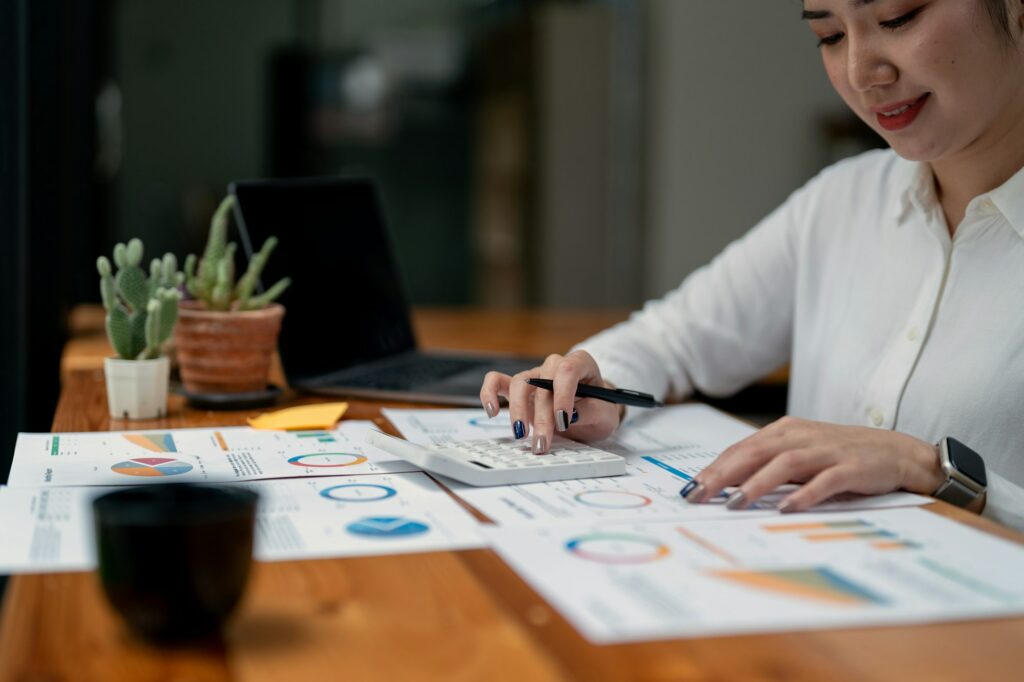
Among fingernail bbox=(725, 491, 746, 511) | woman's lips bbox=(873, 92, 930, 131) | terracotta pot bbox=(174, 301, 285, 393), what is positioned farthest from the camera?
terracotta pot bbox=(174, 301, 285, 393)

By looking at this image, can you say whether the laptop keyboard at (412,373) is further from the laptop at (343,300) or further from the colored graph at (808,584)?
the colored graph at (808,584)

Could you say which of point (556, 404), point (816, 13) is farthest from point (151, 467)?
point (816, 13)

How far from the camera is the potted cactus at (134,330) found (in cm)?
119

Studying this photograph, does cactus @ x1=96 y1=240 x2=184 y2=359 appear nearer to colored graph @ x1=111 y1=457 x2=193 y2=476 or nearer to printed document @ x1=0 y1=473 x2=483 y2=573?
colored graph @ x1=111 y1=457 x2=193 y2=476

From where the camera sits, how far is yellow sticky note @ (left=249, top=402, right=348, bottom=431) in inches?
44.9

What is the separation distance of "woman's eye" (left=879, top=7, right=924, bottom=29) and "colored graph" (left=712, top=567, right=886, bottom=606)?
637 mm

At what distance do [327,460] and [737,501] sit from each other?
36 cm

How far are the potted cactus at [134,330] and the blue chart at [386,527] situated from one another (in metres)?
0.51

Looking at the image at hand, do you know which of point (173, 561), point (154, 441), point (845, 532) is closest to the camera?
point (173, 561)

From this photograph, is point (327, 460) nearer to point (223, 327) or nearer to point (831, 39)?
point (223, 327)

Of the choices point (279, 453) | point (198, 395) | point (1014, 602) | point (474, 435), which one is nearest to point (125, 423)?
point (198, 395)

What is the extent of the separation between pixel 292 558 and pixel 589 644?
220 mm

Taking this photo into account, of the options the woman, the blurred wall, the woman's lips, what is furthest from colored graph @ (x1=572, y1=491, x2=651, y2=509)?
the blurred wall

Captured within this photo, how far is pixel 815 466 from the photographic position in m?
0.84
